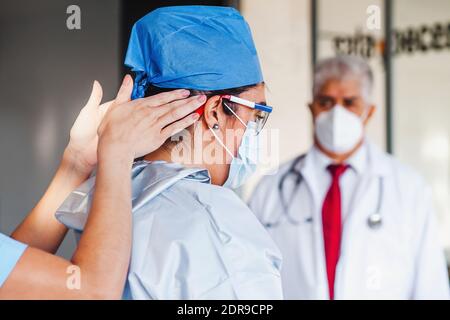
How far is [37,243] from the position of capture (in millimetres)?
1115

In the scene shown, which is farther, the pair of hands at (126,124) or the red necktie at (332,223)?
the red necktie at (332,223)

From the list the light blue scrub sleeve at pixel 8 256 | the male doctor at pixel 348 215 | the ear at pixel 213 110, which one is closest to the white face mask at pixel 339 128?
the male doctor at pixel 348 215

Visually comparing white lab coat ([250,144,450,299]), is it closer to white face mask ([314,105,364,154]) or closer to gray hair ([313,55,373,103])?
white face mask ([314,105,364,154])

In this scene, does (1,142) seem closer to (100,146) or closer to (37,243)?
(37,243)

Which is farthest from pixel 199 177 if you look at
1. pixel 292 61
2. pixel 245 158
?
pixel 292 61

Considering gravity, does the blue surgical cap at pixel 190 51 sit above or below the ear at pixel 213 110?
above

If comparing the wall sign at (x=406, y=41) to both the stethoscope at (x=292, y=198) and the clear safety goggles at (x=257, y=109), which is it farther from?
the clear safety goggles at (x=257, y=109)

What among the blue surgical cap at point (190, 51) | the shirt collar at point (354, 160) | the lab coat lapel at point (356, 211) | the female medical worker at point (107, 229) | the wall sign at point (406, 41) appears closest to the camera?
the female medical worker at point (107, 229)

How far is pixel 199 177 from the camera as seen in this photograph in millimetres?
1081

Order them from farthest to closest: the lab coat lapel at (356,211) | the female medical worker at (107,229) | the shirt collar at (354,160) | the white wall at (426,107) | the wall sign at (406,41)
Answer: the white wall at (426,107) < the wall sign at (406,41) < the shirt collar at (354,160) < the lab coat lapel at (356,211) < the female medical worker at (107,229)

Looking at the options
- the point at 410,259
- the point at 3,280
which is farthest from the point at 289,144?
the point at 3,280

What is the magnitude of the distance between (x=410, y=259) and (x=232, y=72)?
4.25 feet

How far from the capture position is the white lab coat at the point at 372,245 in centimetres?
204

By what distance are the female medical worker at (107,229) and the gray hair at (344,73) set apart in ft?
4.29
